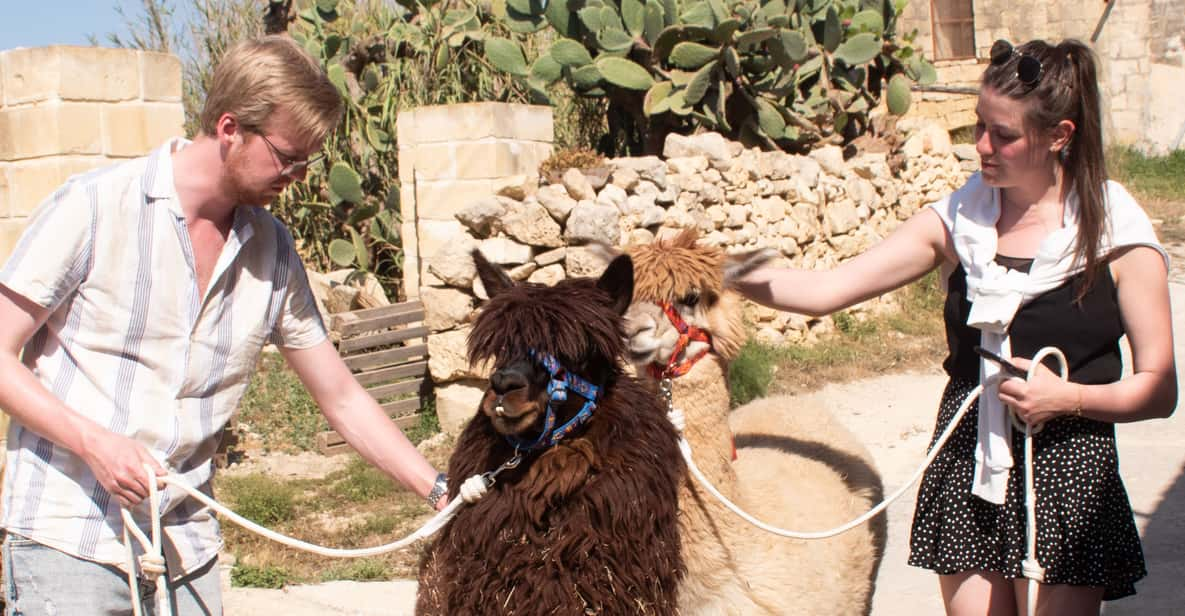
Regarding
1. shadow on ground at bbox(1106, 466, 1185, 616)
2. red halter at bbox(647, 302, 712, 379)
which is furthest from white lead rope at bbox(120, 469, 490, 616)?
shadow on ground at bbox(1106, 466, 1185, 616)

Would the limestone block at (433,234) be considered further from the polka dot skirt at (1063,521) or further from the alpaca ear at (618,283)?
the polka dot skirt at (1063,521)

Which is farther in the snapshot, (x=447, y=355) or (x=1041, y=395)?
(x=447, y=355)

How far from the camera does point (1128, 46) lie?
18.9 meters

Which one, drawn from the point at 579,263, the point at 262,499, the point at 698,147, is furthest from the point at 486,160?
the point at 262,499

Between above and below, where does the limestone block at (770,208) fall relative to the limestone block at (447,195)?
below

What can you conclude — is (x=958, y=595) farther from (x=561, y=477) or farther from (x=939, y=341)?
(x=939, y=341)

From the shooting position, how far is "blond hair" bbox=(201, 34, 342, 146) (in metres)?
2.17

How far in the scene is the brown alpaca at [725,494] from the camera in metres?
3.17

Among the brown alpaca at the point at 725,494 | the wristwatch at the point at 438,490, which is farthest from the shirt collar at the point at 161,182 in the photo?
the brown alpaca at the point at 725,494

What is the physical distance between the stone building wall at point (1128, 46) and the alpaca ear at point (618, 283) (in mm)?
17689

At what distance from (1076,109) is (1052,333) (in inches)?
20.7

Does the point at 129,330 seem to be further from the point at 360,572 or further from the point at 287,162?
the point at 360,572

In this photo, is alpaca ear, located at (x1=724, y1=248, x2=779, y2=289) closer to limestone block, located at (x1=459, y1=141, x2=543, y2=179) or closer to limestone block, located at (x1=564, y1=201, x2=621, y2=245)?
limestone block, located at (x1=564, y1=201, x2=621, y2=245)

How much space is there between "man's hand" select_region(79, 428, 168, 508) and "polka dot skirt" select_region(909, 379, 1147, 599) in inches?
73.7
